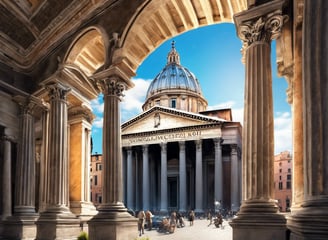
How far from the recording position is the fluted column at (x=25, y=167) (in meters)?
14.0

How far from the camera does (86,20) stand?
1290cm

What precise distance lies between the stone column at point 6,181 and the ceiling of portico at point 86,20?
3211 millimetres

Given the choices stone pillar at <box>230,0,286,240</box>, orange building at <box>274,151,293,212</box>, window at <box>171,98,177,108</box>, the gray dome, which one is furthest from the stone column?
orange building at <box>274,151,293,212</box>

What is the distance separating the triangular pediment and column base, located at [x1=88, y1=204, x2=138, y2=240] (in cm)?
4177

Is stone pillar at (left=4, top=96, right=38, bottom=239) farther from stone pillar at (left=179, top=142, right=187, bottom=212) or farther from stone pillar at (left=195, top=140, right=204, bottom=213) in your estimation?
stone pillar at (left=179, top=142, right=187, bottom=212)

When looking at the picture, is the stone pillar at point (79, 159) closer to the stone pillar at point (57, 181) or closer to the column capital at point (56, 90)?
the column capital at point (56, 90)

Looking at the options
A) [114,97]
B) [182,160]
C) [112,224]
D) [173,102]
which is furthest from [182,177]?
[112,224]

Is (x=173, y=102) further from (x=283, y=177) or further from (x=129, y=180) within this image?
(x=283, y=177)

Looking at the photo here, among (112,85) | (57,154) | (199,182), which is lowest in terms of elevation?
(199,182)

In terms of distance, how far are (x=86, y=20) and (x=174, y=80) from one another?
61.7 m

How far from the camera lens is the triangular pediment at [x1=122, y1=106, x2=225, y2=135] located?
53.0 meters

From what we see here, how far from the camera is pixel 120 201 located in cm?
1116

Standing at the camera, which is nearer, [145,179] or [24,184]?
[24,184]

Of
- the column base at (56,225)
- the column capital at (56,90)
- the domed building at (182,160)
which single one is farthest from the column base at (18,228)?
the domed building at (182,160)
